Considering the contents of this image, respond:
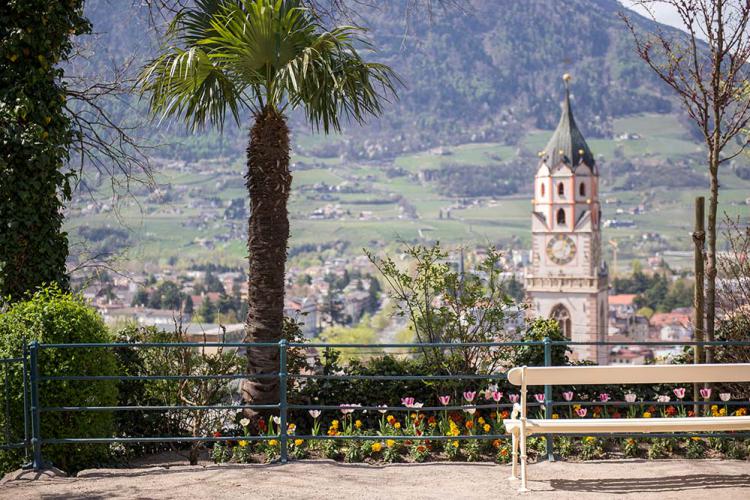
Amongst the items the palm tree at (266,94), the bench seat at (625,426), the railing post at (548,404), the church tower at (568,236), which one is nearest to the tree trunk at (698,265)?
the railing post at (548,404)

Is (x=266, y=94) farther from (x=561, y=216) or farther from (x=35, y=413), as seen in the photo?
(x=561, y=216)

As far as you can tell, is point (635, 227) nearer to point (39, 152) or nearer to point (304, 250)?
point (304, 250)

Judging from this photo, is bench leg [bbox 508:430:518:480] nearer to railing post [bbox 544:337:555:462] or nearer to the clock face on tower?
railing post [bbox 544:337:555:462]

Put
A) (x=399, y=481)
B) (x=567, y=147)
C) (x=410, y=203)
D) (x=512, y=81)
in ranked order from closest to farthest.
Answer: (x=399, y=481), (x=567, y=147), (x=410, y=203), (x=512, y=81)

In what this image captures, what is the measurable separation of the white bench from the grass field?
97.0 meters

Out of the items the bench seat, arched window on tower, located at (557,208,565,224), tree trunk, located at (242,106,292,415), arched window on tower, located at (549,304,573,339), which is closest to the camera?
the bench seat

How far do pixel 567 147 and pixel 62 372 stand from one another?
89.5 m

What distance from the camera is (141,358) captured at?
8.89 meters

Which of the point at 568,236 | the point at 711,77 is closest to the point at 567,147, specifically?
the point at 568,236

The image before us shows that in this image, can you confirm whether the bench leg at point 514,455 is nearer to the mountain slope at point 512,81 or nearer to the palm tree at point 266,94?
the palm tree at point 266,94

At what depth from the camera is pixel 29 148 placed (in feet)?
28.2

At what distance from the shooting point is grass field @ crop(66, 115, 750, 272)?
118m

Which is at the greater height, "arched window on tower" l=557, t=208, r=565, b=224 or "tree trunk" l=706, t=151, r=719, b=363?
"arched window on tower" l=557, t=208, r=565, b=224

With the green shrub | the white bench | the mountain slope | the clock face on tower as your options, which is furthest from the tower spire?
the green shrub
